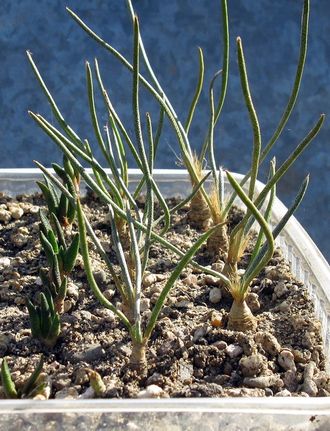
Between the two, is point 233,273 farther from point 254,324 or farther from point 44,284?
point 44,284

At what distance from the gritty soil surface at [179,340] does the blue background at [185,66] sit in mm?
866

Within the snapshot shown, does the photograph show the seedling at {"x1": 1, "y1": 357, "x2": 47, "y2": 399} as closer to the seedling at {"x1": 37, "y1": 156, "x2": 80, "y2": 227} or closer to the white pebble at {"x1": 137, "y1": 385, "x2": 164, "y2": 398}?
the white pebble at {"x1": 137, "y1": 385, "x2": 164, "y2": 398}

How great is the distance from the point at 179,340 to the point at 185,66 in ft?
3.68

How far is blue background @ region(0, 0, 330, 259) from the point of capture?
1.88 metres

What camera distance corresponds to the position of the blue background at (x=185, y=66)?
6.18ft

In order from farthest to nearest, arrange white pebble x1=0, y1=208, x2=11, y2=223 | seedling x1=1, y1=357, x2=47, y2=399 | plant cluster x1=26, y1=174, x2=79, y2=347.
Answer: white pebble x1=0, y1=208, x2=11, y2=223, plant cluster x1=26, y1=174, x2=79, y2=347, seedling x1=1, y1=357, x2=47, y2=399

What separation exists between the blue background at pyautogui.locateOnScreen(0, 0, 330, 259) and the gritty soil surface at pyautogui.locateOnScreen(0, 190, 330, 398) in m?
0.87

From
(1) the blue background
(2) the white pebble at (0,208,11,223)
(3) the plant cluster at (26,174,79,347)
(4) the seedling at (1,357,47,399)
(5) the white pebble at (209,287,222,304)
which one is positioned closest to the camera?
(4) the seedling at (1,357,47,399)

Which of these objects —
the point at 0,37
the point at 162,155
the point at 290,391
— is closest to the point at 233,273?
the point at 290,391

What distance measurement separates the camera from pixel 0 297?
3.19 feet

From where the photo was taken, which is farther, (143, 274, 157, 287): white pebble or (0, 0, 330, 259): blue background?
(0, 0, 330, 259): blue background

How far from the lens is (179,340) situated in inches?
33.9

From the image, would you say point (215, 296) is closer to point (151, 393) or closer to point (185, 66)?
point (151, 393)

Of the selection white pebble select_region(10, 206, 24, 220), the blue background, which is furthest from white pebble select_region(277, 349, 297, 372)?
the blue background
